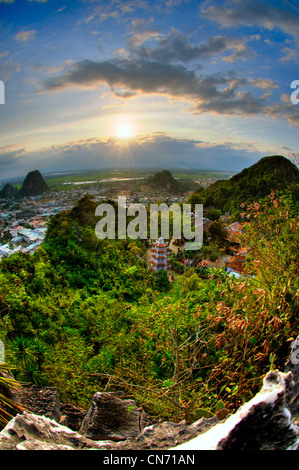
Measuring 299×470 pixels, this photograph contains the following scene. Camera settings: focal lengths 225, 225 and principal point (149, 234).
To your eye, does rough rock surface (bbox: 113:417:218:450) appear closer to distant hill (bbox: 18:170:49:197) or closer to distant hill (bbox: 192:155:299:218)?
distant hill (bbox: 192:155:299:218)

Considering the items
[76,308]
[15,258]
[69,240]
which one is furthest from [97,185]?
[76,308]

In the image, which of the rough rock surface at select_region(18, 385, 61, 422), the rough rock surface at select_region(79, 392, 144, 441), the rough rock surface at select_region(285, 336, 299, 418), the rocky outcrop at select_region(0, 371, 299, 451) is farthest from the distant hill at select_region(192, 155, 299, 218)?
the rocky outcrop at select_region(0, 371, 299, 451)

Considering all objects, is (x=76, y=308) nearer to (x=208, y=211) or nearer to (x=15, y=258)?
(x=15, y=258)

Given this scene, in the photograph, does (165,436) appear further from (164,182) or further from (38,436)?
(164,182)

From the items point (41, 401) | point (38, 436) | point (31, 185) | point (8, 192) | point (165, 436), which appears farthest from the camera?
point (31, 185)

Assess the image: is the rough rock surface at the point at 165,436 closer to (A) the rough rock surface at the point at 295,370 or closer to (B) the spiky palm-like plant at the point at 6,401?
(A) the rough rock surface at the point at 295,370

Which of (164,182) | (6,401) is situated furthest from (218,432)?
(164,182)

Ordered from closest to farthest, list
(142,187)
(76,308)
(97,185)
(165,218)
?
(76,308) → (165,218) → (97,185) → (142,187)
